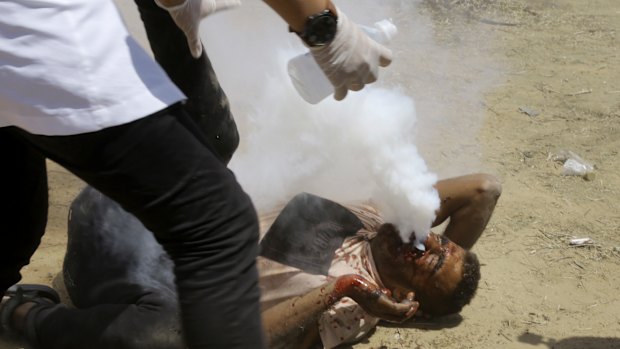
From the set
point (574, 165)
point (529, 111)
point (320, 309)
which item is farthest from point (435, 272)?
point (529, 111)

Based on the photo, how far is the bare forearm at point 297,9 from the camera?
1563 mm

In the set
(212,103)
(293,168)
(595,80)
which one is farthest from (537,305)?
(595,80)

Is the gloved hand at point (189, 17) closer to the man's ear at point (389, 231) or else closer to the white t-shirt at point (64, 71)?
the white t-shirt at point (64, 71)

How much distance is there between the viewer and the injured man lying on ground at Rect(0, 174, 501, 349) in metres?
2.43

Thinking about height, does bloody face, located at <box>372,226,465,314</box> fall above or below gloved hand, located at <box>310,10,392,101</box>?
below

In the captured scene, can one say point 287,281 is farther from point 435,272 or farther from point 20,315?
point 20,315

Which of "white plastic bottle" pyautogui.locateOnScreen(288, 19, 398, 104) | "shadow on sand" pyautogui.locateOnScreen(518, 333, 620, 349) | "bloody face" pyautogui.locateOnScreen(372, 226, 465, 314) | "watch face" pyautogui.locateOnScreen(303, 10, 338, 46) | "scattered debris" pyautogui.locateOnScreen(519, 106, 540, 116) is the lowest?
"scattered debris" pyautogui.locateOnScreen(519, 106, 540, 116)

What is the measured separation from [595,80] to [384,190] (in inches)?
114

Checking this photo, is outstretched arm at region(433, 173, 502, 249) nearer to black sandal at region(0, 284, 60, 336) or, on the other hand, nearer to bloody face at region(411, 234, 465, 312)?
bloody face at region(411, 234, 465, 312)

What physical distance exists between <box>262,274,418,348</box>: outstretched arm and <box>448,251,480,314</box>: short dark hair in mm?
252

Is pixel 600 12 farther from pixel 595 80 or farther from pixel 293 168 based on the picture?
pixel 293 168

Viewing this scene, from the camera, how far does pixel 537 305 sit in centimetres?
300

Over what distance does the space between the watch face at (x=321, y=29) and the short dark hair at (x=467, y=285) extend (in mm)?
1429

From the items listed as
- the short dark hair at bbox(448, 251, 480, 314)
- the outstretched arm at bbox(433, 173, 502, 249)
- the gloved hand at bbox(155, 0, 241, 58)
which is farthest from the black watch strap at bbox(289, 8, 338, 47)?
the outstretched arm at bbox(433, 173, 502, 249)
